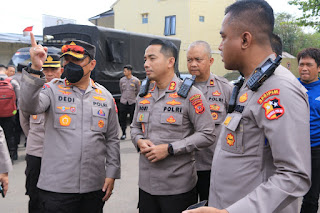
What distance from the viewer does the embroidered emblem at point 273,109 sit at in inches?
50.9

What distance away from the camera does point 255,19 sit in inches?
59.7

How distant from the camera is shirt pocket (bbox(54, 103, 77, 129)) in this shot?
2.49 m

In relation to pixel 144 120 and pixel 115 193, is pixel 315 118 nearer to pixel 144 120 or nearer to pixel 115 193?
pixel 144 120

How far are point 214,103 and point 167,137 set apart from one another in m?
0.95

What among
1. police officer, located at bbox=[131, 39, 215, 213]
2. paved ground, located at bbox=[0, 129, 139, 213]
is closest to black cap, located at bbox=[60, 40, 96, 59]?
police officer, located at bbox=[131, 39, 215, 213]

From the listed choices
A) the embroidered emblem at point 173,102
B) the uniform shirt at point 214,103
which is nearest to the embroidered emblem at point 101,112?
the embroidered emblem at point 173,102

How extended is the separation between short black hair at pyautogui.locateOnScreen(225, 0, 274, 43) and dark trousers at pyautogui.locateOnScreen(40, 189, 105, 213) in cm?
184

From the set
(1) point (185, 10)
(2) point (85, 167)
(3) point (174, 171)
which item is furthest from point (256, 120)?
(1) point (185, 10)

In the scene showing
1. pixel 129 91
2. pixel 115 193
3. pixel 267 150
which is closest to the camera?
pixel 267 150

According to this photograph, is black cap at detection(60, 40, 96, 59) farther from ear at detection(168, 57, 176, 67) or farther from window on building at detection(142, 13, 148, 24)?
window on building at detection(142, 13, 148, 24)

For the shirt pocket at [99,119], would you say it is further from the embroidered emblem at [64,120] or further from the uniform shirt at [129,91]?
the uniform shirt at [129,91]

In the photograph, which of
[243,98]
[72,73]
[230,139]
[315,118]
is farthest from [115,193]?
[243,98]

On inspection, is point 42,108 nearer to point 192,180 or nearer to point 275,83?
point 192,180

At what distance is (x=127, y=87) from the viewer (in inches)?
350
